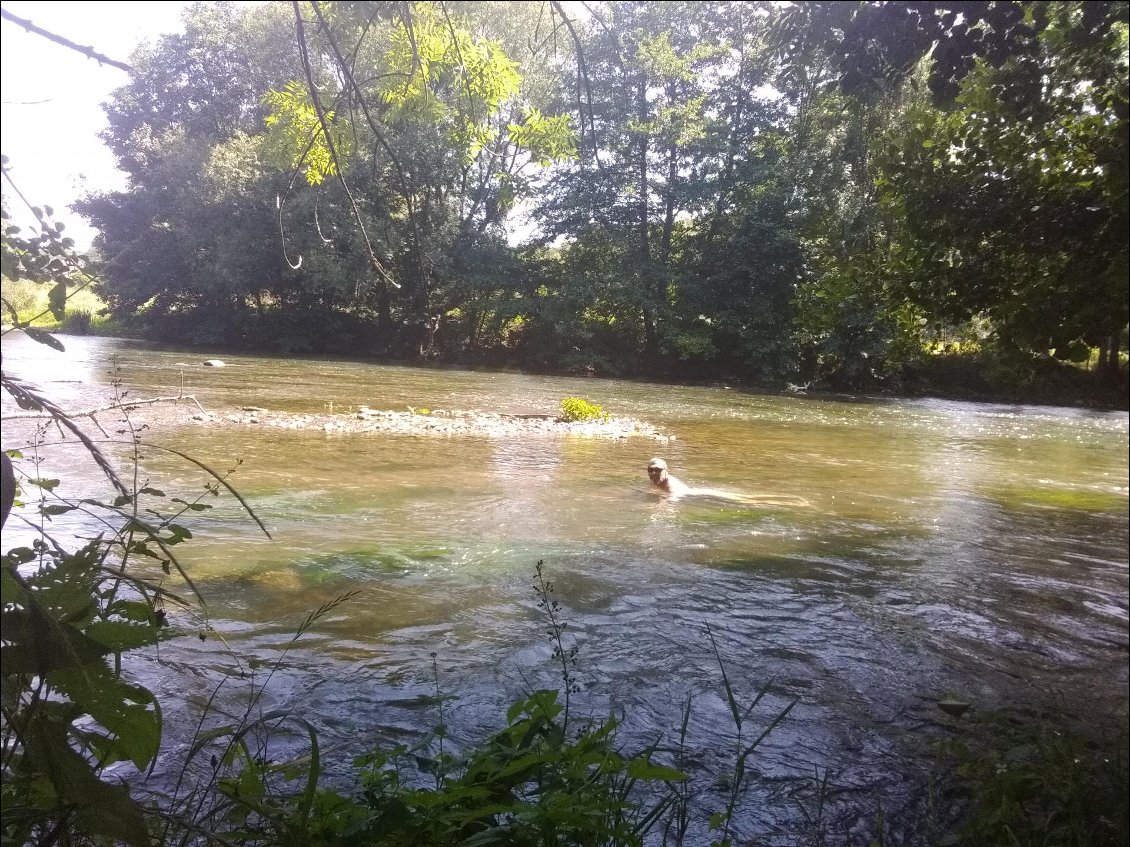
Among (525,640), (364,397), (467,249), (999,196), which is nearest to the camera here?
(999,196)

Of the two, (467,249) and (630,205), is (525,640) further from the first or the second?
(630,205)

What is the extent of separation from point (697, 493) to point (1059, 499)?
5185 millimetres

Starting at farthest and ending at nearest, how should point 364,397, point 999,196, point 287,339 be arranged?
point 287,339, point 364,397, point 999,196

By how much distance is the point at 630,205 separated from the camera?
29.2m

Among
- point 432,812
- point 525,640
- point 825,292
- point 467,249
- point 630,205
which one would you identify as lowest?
point 525,640

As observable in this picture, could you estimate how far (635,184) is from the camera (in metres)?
27.5

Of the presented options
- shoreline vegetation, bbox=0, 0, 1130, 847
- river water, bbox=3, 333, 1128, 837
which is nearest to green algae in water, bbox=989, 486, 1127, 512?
river water, bbox=3, 333, 1128, 837

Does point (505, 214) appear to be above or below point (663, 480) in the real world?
above

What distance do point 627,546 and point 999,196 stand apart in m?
4.11

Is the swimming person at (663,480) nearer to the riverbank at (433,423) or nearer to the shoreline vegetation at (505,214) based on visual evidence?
the shoreline vegetation at (505,214)

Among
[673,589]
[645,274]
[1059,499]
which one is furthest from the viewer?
[645,274]

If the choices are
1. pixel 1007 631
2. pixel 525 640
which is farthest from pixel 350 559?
pixel 1007 631

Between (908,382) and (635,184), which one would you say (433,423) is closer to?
(635,184)

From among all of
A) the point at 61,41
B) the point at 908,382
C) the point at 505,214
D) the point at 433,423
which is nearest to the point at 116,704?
the point at 61,41
